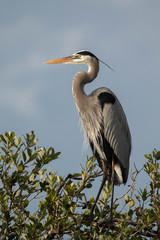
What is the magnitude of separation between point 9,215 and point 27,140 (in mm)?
844

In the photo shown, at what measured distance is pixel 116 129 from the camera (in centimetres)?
621

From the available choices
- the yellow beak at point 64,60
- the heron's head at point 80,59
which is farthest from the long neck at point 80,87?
the yellow beak at point 64,60

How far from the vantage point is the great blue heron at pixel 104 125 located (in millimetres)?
6156

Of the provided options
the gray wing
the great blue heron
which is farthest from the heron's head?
the gray wing

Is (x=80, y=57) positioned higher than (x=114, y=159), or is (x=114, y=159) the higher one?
(x=80, y=57)

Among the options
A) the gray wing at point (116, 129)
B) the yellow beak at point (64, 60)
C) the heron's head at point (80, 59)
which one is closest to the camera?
the gray wing at point (116, 129)

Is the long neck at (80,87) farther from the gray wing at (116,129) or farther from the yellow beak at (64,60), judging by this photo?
the yellow beak at (64,60)

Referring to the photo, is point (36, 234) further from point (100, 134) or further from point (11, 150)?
point (100, 134)

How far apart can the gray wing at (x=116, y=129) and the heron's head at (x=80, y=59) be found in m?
0.68

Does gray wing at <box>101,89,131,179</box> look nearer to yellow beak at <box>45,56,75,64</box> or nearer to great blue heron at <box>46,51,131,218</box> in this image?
great blue heron at <box>46,51,131,218</box>

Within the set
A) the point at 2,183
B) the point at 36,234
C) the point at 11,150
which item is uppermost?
the point at 11,150

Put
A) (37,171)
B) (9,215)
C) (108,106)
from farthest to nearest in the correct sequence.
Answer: (108,106) → (37,171) → (9,215)

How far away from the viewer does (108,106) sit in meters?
6.18

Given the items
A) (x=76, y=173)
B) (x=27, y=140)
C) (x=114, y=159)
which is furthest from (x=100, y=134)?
(x=27, y=140)
